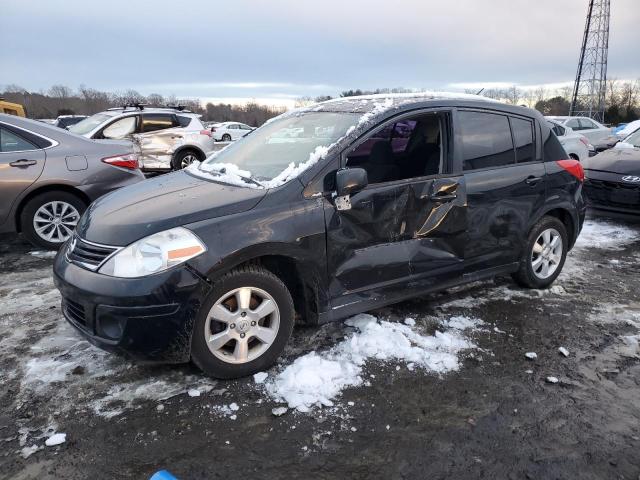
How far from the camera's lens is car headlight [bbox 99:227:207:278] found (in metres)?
2.79

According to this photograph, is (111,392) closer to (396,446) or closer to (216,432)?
(216,432)

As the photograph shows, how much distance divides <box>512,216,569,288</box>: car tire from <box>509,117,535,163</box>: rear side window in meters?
0.61

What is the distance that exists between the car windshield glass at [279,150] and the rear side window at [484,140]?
0.98m

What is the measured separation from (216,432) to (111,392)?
787 mm

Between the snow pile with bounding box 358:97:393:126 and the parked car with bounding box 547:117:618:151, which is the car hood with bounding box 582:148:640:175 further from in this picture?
the parked car with bounding box 547:117:618:151

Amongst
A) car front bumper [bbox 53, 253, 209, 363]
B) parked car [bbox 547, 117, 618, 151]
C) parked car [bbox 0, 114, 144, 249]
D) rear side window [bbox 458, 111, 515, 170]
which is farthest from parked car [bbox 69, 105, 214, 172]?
parked car [bbox 547, 117, 618, 151]

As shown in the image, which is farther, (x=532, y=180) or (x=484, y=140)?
(x=532, y=180)

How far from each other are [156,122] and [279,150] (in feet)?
29.6

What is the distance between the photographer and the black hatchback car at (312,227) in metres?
2.84

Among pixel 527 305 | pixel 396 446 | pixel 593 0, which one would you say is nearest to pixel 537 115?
pixel 527 305

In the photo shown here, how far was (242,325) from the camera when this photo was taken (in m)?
3.04

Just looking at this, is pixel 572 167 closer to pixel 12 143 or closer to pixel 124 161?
pixel 124 161

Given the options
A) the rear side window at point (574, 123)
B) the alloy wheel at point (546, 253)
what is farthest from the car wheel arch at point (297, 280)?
the rear side window at point (574, 123)

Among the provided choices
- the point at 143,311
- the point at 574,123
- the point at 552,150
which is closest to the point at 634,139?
the point at 552,150
